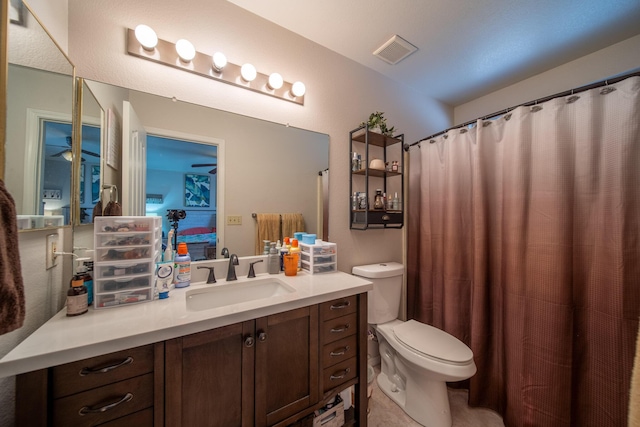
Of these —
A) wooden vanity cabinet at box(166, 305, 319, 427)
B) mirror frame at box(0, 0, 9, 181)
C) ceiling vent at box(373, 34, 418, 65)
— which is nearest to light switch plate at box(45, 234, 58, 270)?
mirror frame at box(0, 0, 9, 181)

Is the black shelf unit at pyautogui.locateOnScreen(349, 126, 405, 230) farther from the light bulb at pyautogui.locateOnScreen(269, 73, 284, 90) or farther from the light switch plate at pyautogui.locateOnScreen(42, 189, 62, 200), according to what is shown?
the light switch plate at pyautogui.locateOnScreen(42, 189, 62, 200)

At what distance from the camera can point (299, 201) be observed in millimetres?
1558

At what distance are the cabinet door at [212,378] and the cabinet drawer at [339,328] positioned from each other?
348mm

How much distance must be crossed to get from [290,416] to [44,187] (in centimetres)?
128

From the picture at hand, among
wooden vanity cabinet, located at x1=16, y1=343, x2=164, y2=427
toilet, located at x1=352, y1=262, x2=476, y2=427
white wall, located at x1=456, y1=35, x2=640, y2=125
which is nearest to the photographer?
wooden vanity cabinet, located at x1=16, y1=343, x2=164, y2=427

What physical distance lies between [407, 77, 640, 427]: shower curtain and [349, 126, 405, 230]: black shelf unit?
397 millimetres

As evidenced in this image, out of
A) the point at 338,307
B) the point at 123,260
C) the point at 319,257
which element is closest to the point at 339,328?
the point at 338,307

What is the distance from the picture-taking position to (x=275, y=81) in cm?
138

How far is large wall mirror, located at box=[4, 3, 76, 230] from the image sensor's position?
64 centimetres

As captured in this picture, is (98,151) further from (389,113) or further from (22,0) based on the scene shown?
(389,113)

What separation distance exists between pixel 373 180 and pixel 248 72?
1.19 m

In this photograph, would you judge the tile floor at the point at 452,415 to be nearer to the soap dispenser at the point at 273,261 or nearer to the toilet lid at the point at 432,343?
the toilet lid at the point at 432,343

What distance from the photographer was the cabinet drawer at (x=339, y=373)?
41.8 inches

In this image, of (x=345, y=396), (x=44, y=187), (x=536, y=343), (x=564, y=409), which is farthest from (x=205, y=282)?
(x=564, y=409)
